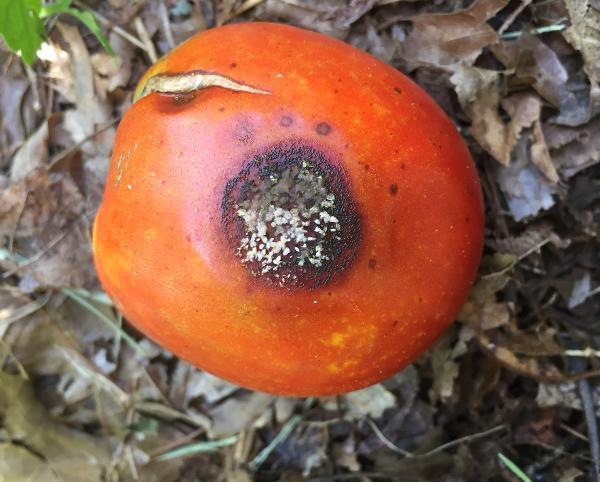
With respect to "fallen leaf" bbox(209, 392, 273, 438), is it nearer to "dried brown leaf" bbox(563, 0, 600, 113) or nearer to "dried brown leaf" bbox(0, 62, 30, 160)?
"dried brown leaf" bbox(0, 62, 30, 160)

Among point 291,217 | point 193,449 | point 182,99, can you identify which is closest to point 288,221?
point 291,217

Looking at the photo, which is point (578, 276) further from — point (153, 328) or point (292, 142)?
point (153, 328)

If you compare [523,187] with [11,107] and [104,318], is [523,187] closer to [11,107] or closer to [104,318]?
[104,318]

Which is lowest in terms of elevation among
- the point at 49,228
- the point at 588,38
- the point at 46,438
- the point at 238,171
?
the point at 46,438

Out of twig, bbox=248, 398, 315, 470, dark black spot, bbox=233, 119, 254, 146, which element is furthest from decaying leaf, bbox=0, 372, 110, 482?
dark black spot, bbox=233, 119, 254, 146

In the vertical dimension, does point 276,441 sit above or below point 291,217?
below

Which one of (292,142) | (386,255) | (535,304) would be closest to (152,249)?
(292,142)
